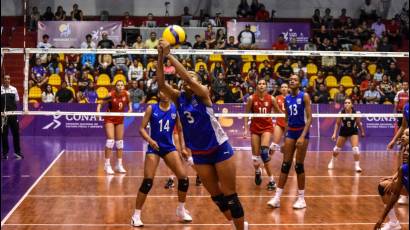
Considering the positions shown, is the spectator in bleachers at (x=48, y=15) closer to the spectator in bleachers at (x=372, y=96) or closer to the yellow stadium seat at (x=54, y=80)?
the yellow stadium seat at (x=54, y=80)

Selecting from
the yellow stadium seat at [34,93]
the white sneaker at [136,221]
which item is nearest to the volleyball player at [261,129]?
the white sneaker at [136,221]

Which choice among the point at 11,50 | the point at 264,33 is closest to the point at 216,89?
the point at 264,33

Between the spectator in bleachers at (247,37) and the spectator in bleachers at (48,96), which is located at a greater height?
the spectator in bleachers at (247,37)

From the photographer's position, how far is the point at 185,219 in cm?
925

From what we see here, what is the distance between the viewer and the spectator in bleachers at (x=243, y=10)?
81.6 ft

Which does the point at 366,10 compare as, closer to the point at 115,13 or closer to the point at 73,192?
the point at 115,13

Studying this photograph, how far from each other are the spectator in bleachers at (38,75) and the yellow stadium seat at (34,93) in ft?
0.54

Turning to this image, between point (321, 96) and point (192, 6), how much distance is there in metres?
7.77

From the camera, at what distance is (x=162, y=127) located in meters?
9.26

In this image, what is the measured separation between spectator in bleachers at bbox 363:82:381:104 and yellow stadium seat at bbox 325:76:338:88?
1.95 m

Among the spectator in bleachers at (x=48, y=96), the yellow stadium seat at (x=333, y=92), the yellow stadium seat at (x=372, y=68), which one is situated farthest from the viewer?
the yellow stadium seat at (x=372, y=68)

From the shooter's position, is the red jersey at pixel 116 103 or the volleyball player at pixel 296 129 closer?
the volleyball player at pixel 296 129

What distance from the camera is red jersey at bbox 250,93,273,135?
38.8 ft

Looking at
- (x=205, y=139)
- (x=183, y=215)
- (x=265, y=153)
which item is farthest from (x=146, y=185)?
(x=265, y=153)
